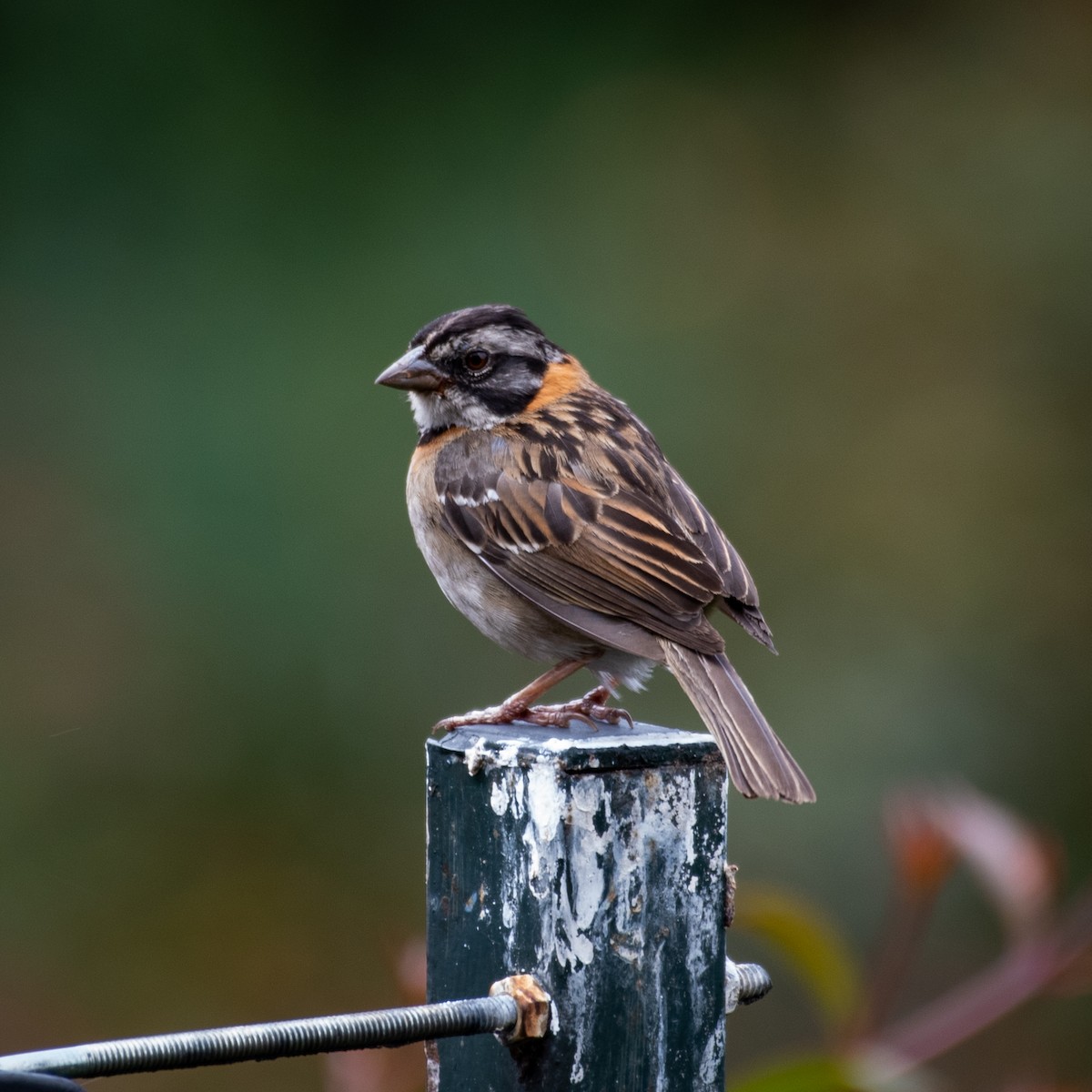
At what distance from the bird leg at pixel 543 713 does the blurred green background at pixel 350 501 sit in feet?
8.69

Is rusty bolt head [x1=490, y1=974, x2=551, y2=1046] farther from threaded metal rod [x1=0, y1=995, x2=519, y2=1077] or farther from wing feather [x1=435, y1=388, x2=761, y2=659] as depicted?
wing feather [x1=435, y1=388, x2=761, y2=659]

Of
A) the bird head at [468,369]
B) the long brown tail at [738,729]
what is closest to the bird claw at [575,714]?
the long brown tail at [738,729]

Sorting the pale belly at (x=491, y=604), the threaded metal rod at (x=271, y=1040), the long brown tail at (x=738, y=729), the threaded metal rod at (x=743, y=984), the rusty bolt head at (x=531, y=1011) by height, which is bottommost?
A: the threaded metal rod at (x=743, y=984)

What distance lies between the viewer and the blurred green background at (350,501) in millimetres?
6297

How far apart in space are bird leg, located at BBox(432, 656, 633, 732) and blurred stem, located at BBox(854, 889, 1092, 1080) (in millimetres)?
685

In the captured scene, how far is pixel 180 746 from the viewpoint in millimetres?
6418

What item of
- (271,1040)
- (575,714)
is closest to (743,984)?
(575,714)

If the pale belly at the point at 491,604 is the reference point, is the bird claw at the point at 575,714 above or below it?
below

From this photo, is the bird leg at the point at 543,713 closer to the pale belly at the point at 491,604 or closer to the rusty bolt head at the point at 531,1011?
the pale belly at the point at 491,604

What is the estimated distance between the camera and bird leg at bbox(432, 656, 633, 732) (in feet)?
8.43

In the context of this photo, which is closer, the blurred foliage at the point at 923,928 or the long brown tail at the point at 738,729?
the blurred foliage at the point at 923,928

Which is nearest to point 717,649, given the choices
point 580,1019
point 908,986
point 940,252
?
point 580,1019

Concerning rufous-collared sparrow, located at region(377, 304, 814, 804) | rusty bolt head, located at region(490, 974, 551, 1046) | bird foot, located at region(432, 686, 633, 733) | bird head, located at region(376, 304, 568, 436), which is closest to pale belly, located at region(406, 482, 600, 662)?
rufous-collared sparrow, located at region(377, 304, 814, 804)

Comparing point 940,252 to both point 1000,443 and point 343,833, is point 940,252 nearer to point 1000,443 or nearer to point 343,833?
point 1000,443
